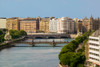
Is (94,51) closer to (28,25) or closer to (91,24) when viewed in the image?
(28,25)

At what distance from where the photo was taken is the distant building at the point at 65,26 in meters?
Answer: 103

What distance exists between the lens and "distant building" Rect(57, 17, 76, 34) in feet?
337

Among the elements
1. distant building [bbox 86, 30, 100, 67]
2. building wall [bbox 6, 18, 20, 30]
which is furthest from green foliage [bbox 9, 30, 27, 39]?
distant building [bbox 86, 30, 100, 67]

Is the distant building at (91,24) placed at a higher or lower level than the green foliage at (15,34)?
higher

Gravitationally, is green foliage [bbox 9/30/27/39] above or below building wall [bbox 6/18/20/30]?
below

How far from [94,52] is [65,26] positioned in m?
Result: 79.7

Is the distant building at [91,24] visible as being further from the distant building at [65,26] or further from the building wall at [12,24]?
the building wall at [12,24]

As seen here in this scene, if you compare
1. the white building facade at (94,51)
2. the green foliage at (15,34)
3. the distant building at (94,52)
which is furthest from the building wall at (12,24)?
the white building facade at (94,51)

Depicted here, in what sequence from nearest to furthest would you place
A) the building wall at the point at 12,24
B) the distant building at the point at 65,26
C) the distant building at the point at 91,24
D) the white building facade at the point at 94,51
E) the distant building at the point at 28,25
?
the white building facade at the point at 94,51
the distant building at the point at 65,26
the building wall at the point at 12,24
the distant building at the point at 28,25
the distant building at the point at 91,24

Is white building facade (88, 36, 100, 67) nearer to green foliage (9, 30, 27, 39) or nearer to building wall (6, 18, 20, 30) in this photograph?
green foliage (9, 30, 27, 39)

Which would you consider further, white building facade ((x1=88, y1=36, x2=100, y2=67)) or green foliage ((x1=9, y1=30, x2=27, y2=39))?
green foliage ((x1=9, y1=30, x2=27, y2=39))

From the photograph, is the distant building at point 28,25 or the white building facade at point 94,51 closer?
the white building facade at point 94,51

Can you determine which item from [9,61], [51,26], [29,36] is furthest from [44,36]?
[9,61]

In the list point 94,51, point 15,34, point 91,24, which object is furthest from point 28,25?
point 94,51
